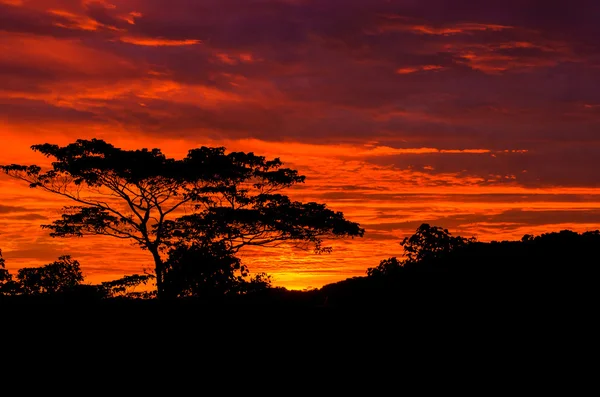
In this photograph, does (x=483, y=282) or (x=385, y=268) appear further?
(x=385, y=268)

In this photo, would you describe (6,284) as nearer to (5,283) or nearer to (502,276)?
(5,283)

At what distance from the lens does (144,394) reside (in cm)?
1428

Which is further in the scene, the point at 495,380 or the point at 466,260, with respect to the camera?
the point at 466,260

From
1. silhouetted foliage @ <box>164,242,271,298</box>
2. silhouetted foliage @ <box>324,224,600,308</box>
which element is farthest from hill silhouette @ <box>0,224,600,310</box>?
silhouetted foliage @ <box>164,242,271,298</box>

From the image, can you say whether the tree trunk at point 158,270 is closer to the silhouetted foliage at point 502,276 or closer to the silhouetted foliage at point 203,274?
the silhouetted foliage at point 203,274

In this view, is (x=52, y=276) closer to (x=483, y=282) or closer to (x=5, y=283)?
(x=5, y=283)

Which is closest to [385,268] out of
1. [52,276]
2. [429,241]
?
[429,241]

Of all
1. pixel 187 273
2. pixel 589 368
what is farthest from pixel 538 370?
pixel 187 273

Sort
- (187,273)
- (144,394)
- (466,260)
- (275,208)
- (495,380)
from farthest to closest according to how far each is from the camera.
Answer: (275,208) < (187,273) < (466,260) < (495,380) < (144,394)

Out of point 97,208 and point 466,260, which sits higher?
point 97,208

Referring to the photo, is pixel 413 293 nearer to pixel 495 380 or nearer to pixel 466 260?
pixel 466 260

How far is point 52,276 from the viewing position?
39.7 meters

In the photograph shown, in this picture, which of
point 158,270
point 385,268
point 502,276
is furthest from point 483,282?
point 158,270

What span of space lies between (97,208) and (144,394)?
1033 inches
